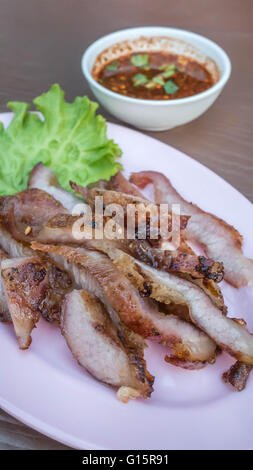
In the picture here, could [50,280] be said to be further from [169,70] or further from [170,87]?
[169,70]

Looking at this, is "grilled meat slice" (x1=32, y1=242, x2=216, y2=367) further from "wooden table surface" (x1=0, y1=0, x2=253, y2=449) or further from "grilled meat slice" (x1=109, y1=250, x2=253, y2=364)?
"wooden table surface" (x1=0, y1=0, x2=253, y2=449)

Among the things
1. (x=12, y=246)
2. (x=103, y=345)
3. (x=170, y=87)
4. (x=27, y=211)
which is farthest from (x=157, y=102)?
(x=103, y=345)

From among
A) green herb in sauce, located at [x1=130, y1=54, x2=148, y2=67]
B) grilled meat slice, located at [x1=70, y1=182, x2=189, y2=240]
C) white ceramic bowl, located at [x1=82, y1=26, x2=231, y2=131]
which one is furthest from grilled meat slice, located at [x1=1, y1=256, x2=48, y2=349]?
green herb in sauce, located at [x1=130, y1=54, x2=148, y2=67]

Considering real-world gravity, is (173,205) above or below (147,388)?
above

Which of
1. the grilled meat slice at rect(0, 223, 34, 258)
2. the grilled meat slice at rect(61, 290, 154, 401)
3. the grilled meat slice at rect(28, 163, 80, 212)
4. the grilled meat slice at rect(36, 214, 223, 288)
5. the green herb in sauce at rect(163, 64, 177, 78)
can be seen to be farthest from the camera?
the green herb in sauce at rect(163, 64, 177, 78)

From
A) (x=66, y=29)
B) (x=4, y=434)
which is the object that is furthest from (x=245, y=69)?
(x=4, y=434)

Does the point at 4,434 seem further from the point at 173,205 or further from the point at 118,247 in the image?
the point at 173,205

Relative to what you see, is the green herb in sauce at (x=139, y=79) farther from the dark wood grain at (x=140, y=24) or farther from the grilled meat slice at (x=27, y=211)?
the grilled meat slice at (x=27, y=211)
